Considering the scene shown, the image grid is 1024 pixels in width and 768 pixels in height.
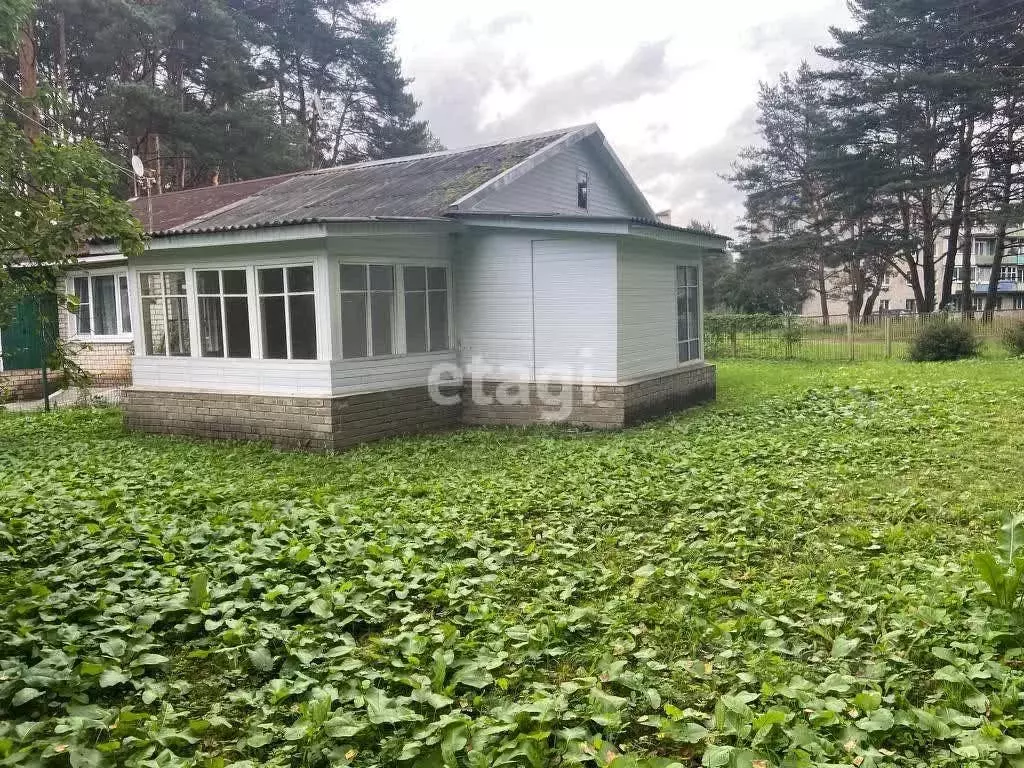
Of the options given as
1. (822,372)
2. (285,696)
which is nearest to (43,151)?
(285,696)

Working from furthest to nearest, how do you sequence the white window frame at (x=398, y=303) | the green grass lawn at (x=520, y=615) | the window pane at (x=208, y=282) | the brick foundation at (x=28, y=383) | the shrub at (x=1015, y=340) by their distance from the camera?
1. the shrub at (x=1015, y=340)
2. the brick foundation at (x=28, y=383)
3. the window pane at (x=208, y=282)
4. the white window frame at (x=398, y=303)
5. the green grass lawn at (x=520, y=615)

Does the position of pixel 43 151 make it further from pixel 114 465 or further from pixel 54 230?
pixel 114 465

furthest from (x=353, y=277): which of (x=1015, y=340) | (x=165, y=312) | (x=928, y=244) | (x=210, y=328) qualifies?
(x=928, y=244)

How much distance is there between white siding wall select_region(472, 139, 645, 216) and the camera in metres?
13.9

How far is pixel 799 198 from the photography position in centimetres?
4000

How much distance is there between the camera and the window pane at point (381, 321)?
1130cm

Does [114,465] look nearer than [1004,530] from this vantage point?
No

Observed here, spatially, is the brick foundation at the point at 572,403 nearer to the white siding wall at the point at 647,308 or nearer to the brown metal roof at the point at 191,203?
the white siding wall at the point at 647,308

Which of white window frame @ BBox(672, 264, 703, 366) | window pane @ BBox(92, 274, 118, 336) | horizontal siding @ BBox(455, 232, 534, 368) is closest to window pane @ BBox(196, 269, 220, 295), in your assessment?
horizontal siding @ BBox(455, 232, 534, 368)

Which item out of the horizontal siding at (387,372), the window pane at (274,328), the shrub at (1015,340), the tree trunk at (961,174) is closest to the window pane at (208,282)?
the window pane at (274,328)

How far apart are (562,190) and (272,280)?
675 centimetres

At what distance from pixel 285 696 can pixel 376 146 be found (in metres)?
35.2

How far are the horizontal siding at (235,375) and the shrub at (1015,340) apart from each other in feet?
59.2

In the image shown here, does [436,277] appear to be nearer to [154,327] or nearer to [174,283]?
[174,283]
